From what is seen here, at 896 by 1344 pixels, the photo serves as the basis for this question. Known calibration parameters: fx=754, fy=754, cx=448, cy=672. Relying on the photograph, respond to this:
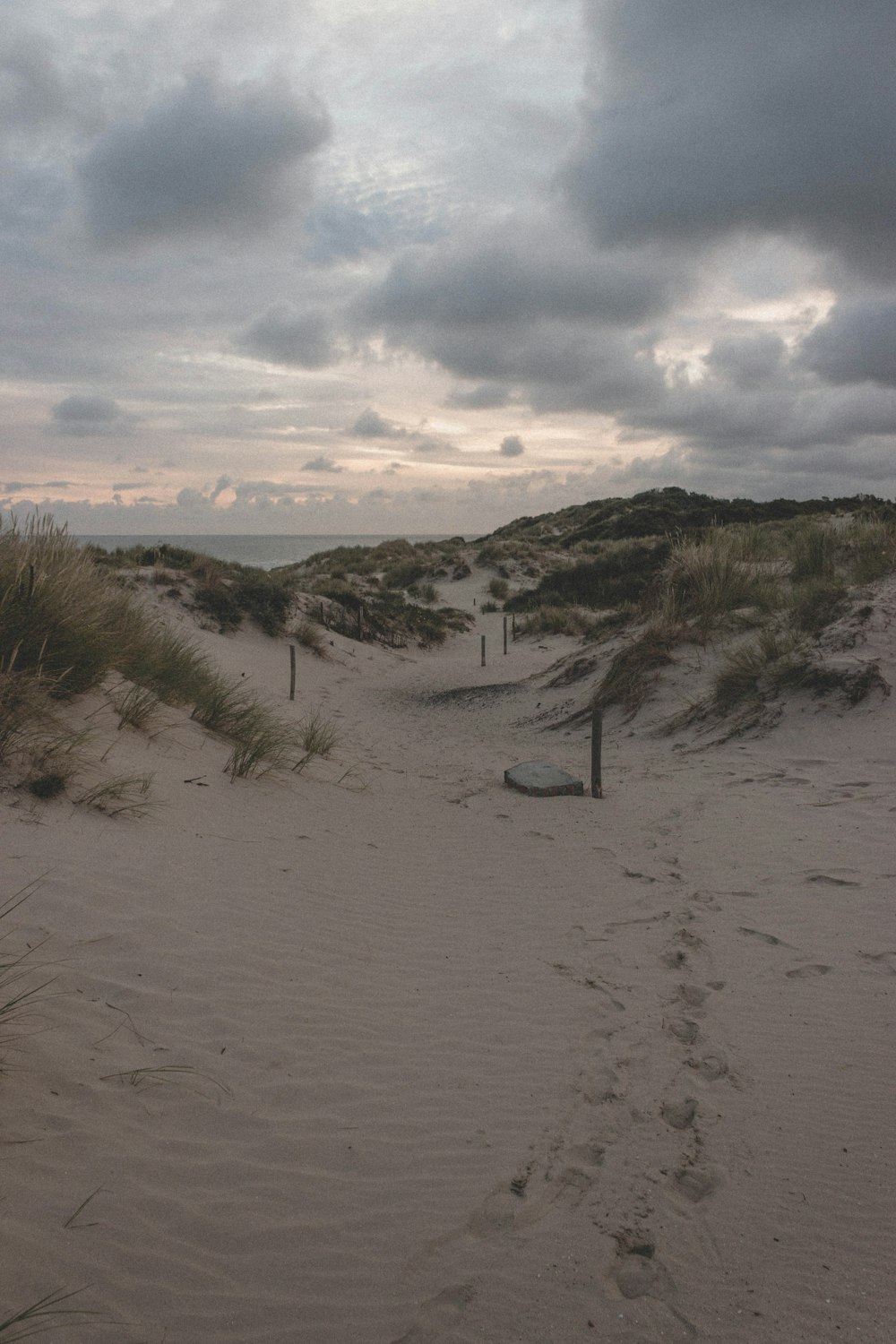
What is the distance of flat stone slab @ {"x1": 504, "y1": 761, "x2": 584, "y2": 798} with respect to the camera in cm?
807

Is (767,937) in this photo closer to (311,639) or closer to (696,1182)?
(696,1182)

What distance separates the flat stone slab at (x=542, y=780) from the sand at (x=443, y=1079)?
→ 4.99 ft

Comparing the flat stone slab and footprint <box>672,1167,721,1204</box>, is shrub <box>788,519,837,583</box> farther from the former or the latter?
footprint <box>672,1167,721,1204</box>

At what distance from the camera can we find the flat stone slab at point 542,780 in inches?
318

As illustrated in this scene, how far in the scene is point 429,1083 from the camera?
3.29 m

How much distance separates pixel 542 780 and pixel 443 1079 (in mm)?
5062

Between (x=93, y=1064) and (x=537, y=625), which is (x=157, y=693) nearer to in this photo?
(x=93, y=1064)

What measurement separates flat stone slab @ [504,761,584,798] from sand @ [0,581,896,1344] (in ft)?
4.99

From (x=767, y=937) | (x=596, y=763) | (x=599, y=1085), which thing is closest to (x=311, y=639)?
(x=596, y=763)

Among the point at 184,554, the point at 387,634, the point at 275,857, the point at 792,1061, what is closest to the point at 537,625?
the point at 387,634

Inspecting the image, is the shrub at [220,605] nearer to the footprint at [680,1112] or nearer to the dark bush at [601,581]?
the dark bush at [601,581]

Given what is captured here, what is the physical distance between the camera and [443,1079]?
3.33 m

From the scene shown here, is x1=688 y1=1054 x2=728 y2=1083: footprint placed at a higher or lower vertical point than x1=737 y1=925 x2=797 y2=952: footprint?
lower

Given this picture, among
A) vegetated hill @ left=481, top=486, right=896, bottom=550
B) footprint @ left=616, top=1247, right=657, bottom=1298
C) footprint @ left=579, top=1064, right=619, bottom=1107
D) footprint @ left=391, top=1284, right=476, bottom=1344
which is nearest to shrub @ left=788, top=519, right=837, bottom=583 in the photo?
footprint @ left=579, top=1064, right=619, bottom=1107
